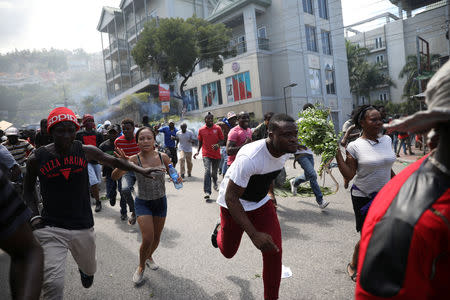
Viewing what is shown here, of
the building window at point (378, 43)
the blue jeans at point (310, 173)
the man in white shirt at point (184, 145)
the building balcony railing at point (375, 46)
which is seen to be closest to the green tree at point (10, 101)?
the building balcony railing at point (375, 46)

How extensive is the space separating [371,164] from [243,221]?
65.3 inches

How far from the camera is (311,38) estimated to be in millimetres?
30234

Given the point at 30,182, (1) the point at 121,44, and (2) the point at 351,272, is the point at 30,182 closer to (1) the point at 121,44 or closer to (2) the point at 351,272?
(2) the point at 351,272

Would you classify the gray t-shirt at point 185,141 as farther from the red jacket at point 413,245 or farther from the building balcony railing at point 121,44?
the building balcony railing at point 121,44

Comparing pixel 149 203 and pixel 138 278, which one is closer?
pixel 138 278

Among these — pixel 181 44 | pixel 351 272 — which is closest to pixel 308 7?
pixel 181 44

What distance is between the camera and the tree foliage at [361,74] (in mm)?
46094

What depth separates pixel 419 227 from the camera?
1.05 metres

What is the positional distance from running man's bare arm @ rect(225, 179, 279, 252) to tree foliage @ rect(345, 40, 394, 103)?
157ft

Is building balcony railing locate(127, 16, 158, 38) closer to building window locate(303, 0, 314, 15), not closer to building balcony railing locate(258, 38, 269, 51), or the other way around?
building balcony railing locate(258, 38, 269, 51)

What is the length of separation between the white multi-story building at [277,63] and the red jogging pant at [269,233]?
76.8 ft

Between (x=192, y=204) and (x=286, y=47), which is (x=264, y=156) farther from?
(x=286, y=47)

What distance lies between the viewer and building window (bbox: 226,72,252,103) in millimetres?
29203

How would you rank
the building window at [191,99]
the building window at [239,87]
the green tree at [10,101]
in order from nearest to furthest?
the building window at [239,87] < the building window at [191,99] < the green tree at [10,101]
